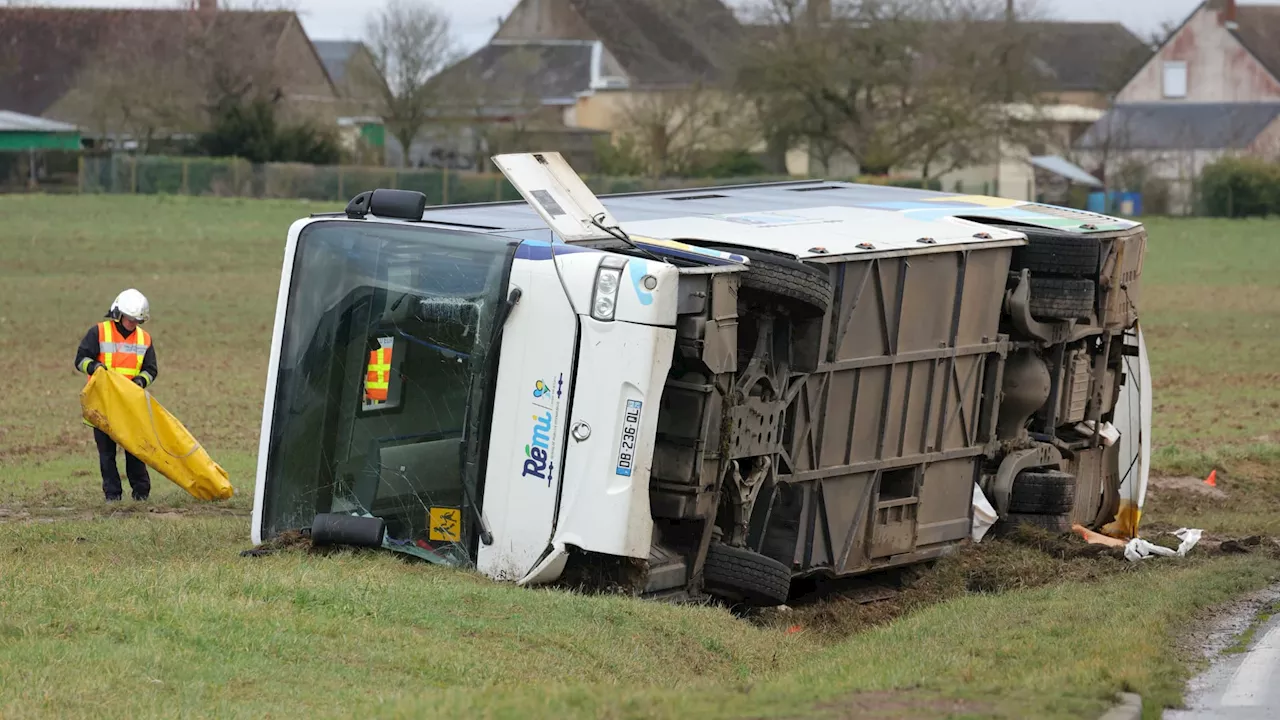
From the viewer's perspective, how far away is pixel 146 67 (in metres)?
64.8

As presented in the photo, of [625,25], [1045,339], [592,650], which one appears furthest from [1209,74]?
[592,650]

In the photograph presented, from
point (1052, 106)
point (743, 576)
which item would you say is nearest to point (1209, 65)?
point (1052, 106)

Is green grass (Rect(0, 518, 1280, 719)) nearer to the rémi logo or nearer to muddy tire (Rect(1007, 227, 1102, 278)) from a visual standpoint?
the rémi logo

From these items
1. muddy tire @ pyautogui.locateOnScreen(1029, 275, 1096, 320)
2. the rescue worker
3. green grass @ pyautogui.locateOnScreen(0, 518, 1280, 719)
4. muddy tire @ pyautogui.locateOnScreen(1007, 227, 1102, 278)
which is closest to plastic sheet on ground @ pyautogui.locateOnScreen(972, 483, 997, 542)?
muddy tire @ pyautogui.locateOnScreen(1029, 275, 1096, 320)

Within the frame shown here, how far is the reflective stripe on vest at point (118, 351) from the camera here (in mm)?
12258

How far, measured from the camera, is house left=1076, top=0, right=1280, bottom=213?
7012 centimetres

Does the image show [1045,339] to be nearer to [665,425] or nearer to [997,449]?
[997,449]

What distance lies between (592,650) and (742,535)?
2.07 m

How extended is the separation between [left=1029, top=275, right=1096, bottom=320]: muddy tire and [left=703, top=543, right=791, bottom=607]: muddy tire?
10.5ft

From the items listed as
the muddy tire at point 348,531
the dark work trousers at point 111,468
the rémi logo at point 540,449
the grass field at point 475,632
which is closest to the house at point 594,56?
the dark work trousers at point 111,468

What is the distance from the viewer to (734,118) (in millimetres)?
63406

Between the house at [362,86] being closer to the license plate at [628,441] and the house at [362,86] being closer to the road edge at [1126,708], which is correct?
the license plate at [628,441]

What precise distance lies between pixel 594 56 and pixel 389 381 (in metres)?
76.7

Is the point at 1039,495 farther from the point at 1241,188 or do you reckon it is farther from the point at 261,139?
the point at 1241,188
